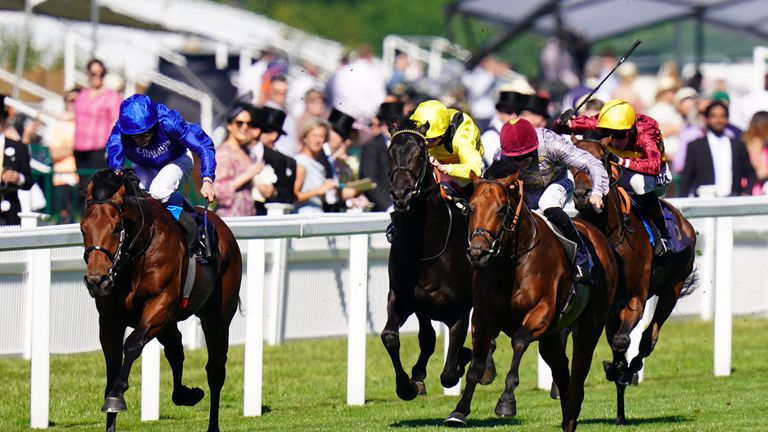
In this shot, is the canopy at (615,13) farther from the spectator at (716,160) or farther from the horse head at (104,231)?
the horse head at (104,231)

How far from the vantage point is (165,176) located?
10.3 meters

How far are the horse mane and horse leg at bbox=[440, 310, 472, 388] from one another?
2231mm

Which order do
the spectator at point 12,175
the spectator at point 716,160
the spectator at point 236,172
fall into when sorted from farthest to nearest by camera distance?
1. the spectator at point 716,160
2. the spectator at point 236,172
3. the spectator at point 12,175

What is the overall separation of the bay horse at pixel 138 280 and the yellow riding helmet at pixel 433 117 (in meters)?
1.42

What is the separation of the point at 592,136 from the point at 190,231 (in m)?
3.12

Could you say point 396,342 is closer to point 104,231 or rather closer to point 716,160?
point 104,231

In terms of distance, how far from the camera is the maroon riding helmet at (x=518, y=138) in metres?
10.2

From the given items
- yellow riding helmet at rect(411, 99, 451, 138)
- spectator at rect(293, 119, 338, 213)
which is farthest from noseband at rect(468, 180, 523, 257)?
spectator at rect(293, 119, 338, 213)

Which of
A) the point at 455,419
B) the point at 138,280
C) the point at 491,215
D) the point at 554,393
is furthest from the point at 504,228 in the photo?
the point at 554,393

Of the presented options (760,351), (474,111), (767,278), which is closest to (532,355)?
(760,351)

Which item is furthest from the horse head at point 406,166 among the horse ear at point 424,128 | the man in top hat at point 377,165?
the man in top hat at point 377,165

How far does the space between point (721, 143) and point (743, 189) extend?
506mm

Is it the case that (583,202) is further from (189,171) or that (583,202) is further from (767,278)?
(767,278)

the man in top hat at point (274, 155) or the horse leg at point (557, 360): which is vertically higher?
the man in top hat at point (274, 155)
